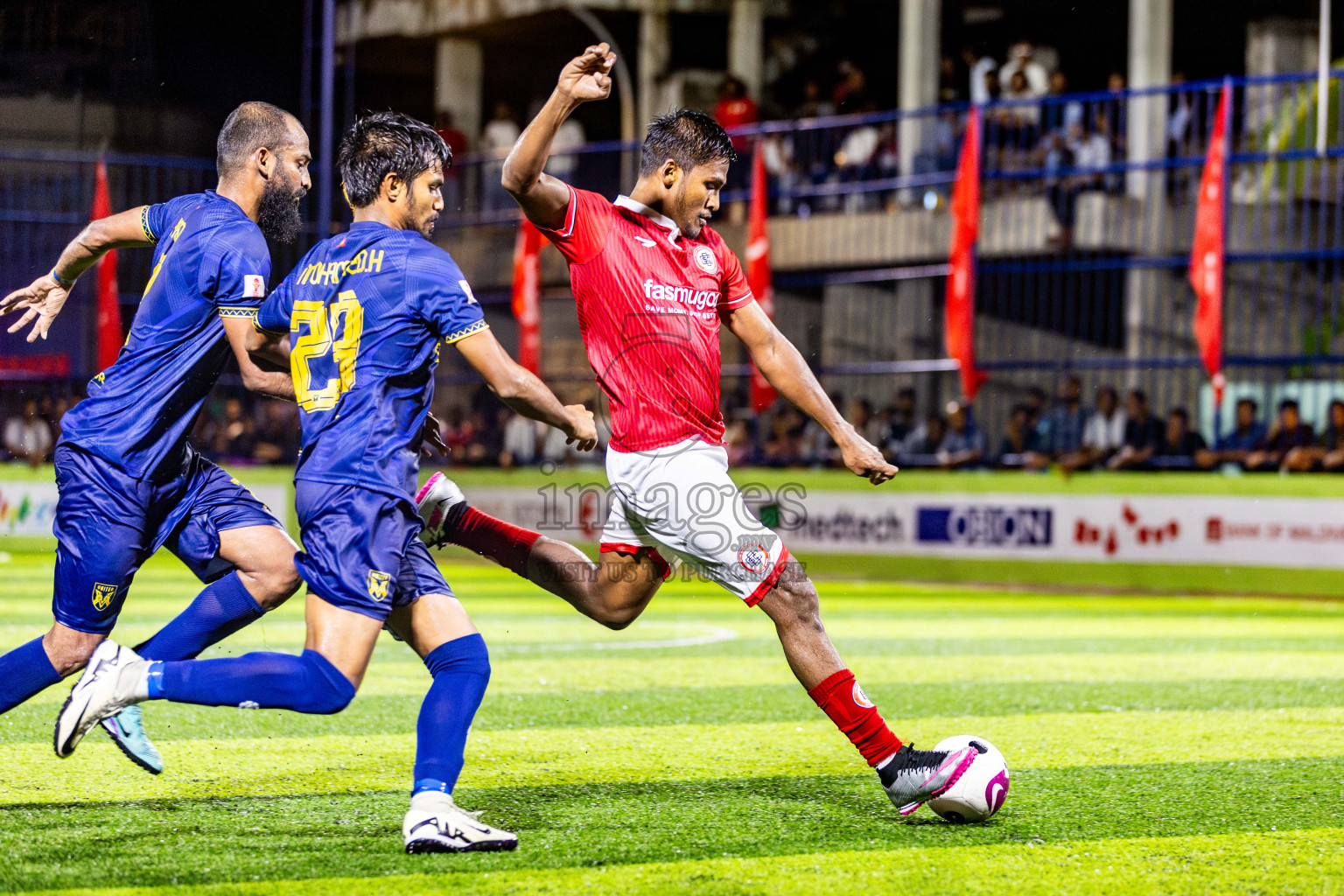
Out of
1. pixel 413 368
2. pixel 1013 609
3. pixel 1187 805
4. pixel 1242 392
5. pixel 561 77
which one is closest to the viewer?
pixel 413 368

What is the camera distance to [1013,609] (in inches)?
500

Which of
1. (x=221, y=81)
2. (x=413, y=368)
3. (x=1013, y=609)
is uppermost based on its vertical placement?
(x=221, y=81)

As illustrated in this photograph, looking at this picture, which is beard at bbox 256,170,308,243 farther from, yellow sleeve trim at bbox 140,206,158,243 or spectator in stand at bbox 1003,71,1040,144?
spectator in stand at bbox 1003,71,1040,144

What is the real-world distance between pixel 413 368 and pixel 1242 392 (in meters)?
11.6

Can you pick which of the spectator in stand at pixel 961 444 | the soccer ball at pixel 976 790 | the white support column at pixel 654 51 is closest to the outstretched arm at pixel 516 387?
the soccer ball at pixel 976 790

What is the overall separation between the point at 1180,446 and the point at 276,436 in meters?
10.3

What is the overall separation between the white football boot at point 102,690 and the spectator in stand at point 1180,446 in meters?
11.8

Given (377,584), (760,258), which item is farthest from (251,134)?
(760,258)

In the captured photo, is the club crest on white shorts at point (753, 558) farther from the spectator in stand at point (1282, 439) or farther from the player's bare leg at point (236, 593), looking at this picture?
the spectator in stand at point (1282, 439)

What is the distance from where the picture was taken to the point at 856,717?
15.3ft

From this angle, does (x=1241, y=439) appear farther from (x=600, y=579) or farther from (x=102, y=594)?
(x=102, y=594)

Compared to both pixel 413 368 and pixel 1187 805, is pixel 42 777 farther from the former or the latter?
pixel 1187 805

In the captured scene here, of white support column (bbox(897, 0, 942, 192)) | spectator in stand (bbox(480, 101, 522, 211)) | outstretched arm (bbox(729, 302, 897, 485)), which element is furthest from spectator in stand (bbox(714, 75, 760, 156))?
outstretched arm (bbox(729, 302, 897, 485))

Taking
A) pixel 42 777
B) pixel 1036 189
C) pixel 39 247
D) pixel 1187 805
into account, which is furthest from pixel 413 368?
pixel 39 247
